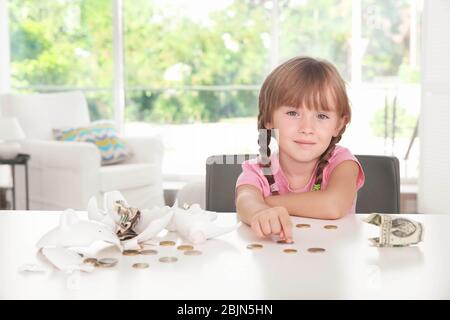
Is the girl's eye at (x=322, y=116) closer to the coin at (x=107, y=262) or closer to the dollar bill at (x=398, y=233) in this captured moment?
the dollar bill at (x=398, y=233)

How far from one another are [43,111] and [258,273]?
13.3 ft

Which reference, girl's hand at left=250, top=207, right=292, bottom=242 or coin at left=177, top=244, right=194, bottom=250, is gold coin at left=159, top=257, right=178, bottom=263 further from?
girl's hand at left=250, top=207, right=292, bottom=242

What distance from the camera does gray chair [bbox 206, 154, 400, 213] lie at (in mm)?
1730

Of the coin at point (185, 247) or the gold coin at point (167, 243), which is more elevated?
the gold coin at point (167, 243)

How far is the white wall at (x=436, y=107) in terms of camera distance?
4.61m

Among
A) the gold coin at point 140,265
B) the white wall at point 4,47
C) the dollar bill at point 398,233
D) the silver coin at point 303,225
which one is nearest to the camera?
the gold coin at point 140,265

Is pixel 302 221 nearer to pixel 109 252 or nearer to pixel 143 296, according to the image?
pixel 109 252

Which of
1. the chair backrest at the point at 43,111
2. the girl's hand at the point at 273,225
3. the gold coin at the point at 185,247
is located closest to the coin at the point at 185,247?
the gold coin at the point at 185,247

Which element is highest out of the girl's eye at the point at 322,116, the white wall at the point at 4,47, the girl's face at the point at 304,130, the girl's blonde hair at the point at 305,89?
the white wall at the point at 4,47

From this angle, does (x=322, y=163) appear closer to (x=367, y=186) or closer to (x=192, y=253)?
(x=367, y=186)

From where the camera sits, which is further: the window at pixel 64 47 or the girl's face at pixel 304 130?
the window at pixel 64 47

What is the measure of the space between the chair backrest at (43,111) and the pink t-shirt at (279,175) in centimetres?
335

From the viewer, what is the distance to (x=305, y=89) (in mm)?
1471

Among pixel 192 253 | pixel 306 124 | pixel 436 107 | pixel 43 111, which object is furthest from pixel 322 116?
pixel 43 111
